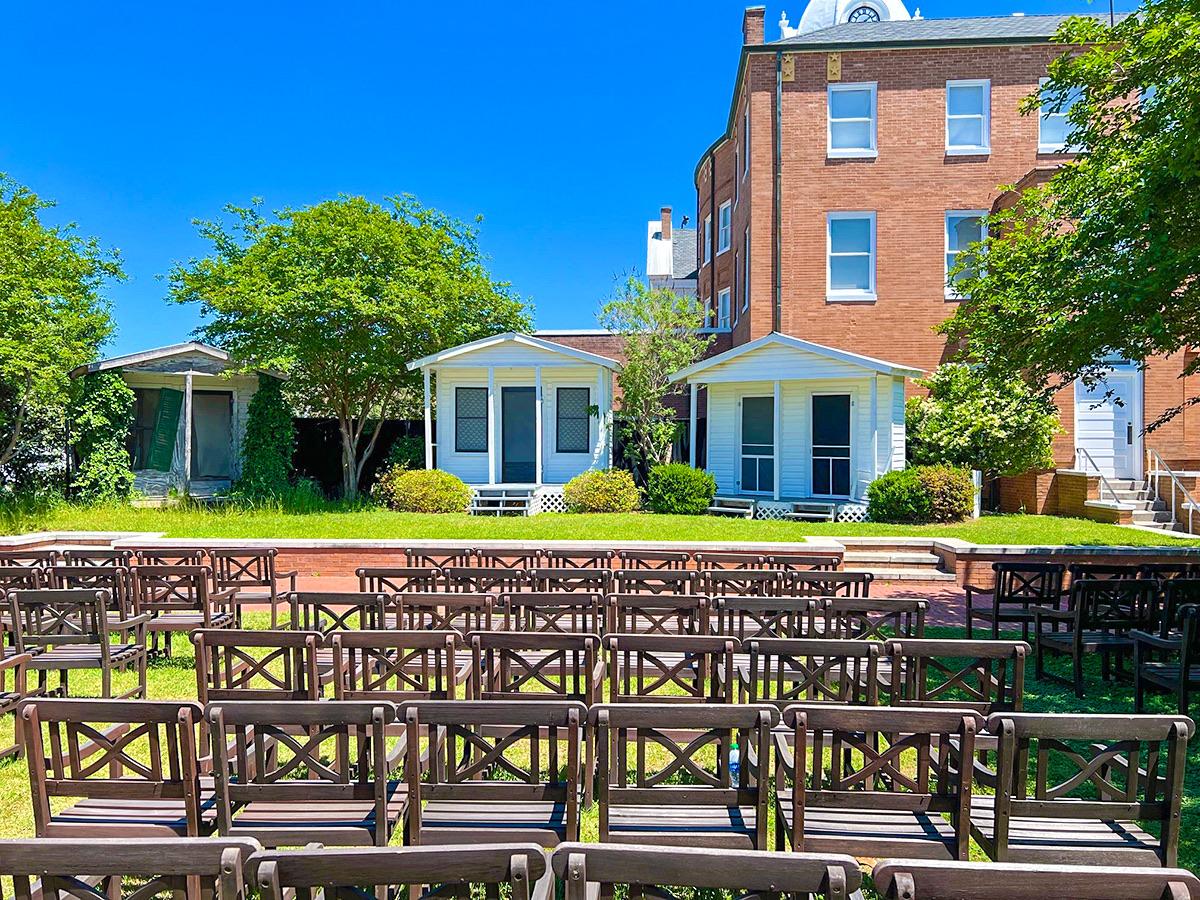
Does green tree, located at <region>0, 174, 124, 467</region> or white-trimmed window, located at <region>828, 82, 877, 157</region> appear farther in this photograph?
white-trimmed window, located at <region>828, 82, 877, 157</region>

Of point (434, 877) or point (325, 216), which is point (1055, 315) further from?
point (325, 216)

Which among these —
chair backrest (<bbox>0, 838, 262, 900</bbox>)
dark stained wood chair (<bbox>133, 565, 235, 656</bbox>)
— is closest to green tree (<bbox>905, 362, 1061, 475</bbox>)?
dark stained wood chair (<bbox>133, 565, 235, 656</bbox>)

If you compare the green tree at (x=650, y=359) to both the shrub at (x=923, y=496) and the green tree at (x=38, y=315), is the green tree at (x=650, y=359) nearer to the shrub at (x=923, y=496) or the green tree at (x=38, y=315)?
the shrub at (x=923, y=496)

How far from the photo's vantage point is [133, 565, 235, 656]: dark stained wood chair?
8117mm

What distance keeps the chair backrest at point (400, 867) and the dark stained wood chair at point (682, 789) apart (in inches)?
44.9

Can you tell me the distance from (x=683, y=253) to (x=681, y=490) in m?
28.7

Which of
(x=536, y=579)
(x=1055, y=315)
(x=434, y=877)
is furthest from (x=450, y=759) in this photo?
(x=1055, y=315)

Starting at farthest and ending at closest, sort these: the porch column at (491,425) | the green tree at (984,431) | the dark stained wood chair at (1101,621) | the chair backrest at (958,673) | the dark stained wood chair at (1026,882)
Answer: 1. the porch column at (491,425)
2. the green tree at (984,431)
3. the dark stained wood chair at (1101,621)
4. the chair backrest at (958,673)
5. the dark stained wood chair at (1026,882)

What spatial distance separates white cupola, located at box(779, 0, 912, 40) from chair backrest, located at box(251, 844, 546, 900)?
4330 cm

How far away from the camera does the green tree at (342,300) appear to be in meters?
18.1

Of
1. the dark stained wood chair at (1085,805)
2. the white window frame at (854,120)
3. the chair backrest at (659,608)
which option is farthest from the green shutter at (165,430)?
the dark stained wood chair at (1085,805)

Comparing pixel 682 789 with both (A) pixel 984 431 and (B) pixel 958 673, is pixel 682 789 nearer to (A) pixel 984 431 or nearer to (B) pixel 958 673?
(B) pixel 958 673

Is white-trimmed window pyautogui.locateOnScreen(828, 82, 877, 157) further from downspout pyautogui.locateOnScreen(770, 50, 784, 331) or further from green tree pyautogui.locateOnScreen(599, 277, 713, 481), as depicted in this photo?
green tree pyautogui.locateOnScreen(599, 277, 713, 481)

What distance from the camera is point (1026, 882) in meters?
2.22
